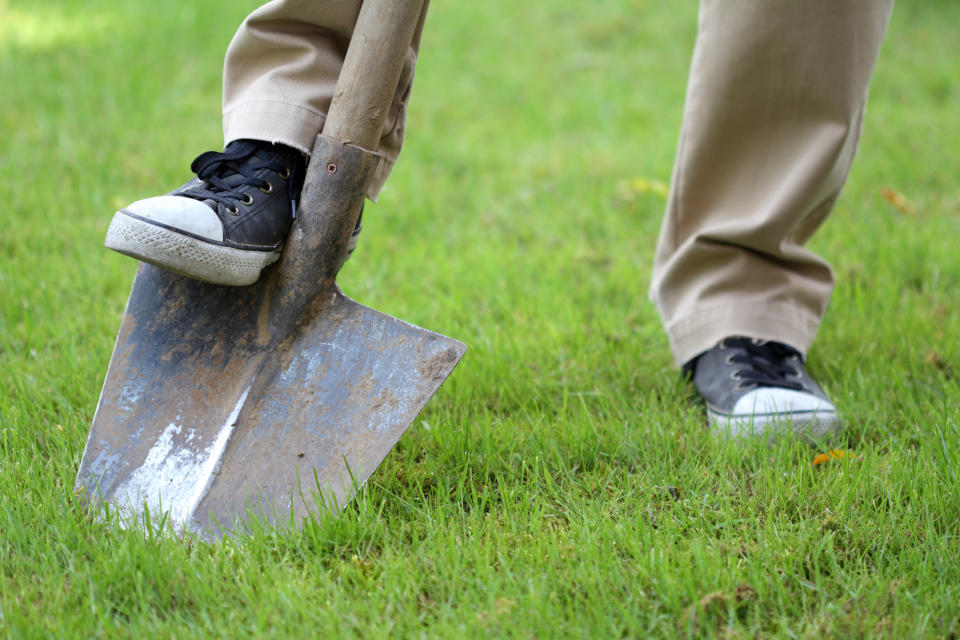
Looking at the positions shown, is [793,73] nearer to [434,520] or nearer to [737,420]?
[737,420]

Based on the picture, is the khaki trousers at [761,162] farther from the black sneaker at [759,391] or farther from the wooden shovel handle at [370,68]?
the wooden shovel handle at [370,68]

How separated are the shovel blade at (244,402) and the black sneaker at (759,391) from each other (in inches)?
24.3

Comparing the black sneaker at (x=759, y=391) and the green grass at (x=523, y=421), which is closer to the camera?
the green grass at (x=523, y=421)

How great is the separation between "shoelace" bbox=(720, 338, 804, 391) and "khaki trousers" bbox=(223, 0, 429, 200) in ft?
2.86

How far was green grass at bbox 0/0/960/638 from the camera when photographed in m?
1.18

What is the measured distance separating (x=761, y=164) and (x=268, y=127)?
3.45ft

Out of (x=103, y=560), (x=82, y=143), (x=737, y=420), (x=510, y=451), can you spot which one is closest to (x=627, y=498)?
(x=510, y=451)

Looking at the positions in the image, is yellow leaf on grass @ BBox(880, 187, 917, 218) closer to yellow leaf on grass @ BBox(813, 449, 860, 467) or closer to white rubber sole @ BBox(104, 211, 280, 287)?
yellow leaf on grass @ BBox(813, 449, 860, 467)

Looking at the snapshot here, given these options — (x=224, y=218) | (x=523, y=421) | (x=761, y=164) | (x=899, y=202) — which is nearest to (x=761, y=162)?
(x=761, y=164)

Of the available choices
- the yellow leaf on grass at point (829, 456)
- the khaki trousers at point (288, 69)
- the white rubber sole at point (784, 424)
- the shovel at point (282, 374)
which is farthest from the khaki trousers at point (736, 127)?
the yellow leaf on grass at point (829, 456)

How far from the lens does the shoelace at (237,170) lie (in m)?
1.49

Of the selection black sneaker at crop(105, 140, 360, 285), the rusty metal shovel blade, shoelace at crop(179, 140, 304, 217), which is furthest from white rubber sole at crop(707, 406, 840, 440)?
shoelace at crop(179, 140, 304, 217)

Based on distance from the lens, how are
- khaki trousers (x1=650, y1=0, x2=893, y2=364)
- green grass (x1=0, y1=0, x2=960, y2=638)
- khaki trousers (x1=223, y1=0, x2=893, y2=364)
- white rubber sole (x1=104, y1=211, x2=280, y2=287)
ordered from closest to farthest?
green grass (x1=0, y1=0, x2=960, y2=638), white rubber sole (x1=104, y1=211, x2=280, y2=287), khaki trousers (x1=223, y1=0, x2=893, y2=364), khaki trousers (x1=650, y1=0, x2=893, y2=364)

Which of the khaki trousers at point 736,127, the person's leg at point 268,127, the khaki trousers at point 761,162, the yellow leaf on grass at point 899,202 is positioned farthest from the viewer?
the yellow leaf on grass at point 899,202
